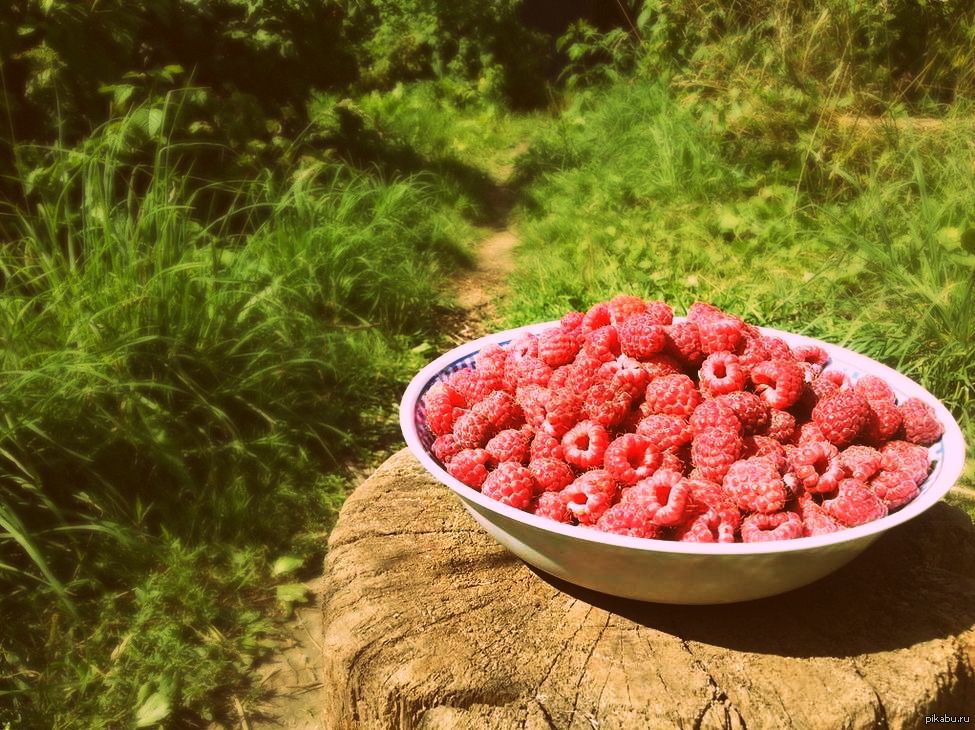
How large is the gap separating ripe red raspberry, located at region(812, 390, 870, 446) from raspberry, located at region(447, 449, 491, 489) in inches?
23.2

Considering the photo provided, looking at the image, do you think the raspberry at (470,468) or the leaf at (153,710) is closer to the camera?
the raspberry at (470,468)

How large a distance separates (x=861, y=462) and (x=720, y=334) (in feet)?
1.06

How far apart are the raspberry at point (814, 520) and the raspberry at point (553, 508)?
0.36 m

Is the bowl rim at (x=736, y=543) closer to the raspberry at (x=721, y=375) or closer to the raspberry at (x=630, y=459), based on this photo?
the raspberry at (x=630, y=459)

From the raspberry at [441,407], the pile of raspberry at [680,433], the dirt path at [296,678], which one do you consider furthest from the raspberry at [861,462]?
the dirt path at [296,678]

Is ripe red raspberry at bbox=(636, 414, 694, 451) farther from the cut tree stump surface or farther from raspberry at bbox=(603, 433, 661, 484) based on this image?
the cut tree stump surface

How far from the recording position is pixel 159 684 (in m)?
2.22

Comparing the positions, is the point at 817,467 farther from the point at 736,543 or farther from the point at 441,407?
the point at 441,407

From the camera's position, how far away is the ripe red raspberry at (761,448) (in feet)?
4.40

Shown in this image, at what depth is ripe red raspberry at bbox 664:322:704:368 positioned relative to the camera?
152cm

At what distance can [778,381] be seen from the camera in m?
1.45

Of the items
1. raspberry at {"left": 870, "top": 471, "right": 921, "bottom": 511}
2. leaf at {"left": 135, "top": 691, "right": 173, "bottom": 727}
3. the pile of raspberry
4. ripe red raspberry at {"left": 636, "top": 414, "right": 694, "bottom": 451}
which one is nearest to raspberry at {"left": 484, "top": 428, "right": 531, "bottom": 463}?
the pile of raspberry

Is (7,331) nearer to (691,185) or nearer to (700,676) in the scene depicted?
(700,676)

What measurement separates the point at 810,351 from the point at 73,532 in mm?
2145
